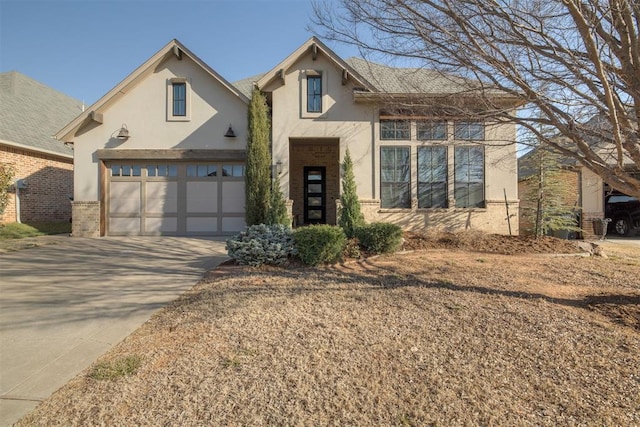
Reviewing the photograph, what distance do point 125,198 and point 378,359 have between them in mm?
11940

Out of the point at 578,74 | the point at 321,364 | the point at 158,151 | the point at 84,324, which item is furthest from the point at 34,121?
the point at 578,74

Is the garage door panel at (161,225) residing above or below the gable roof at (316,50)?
below

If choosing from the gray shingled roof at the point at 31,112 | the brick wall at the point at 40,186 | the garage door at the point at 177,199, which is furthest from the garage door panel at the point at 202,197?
the gray shingled roof at the point at 31,112

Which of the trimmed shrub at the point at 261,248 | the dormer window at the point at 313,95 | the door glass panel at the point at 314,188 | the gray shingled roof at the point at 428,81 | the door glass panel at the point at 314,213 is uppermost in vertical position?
the dormer window at the point at 313,95

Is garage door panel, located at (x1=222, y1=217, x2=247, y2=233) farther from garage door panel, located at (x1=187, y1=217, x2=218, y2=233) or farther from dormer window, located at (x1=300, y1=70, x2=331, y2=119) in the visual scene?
dormer window, located at (x1=300, y1=70, x2=331, y2=119)

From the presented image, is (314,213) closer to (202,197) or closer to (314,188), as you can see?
(314,188)

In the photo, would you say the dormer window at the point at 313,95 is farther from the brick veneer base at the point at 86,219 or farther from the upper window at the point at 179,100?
the brick veneer base at the point at 86,219

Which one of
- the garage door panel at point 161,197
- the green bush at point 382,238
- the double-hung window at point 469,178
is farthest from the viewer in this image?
the garage door panel at point 161,197

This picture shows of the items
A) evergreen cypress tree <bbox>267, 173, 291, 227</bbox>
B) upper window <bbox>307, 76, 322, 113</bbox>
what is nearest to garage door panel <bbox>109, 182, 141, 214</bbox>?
evergreen cypress tree <bbox>267, 173, 291, 227</bbox>

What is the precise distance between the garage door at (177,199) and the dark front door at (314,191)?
2774mm

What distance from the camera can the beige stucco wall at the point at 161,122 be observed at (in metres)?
11.6

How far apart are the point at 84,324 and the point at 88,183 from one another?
32.3 ft

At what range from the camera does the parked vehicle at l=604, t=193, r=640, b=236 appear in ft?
43.2

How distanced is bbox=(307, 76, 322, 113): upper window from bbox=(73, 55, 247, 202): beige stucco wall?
2471mm
